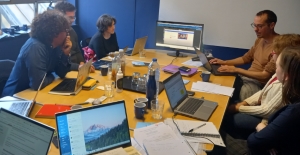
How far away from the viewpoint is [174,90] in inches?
74.5

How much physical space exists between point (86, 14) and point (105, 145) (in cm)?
374

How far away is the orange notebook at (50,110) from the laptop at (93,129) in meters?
0.50

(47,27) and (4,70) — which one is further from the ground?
(47,27)

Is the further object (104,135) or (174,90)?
(174,90)

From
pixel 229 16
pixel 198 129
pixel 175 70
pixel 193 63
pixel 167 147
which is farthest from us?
pixel 229 16

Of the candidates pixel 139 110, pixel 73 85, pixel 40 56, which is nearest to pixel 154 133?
pixel 139 110

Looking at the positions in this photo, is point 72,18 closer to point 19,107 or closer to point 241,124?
point 19,107

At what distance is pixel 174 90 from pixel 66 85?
0.89 metres

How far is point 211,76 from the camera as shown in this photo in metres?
2.72

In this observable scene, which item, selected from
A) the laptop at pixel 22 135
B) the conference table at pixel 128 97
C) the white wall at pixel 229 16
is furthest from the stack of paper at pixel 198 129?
the white wall at pixel 229 16

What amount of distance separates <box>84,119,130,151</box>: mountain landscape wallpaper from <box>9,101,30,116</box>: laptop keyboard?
621 mm

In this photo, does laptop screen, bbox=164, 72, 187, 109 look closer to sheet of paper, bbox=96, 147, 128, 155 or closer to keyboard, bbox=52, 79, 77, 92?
sheet of paper, bbox=96, 147, 128, 155

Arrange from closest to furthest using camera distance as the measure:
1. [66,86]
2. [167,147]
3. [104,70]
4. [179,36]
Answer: [167,147], [66,86], [104,70], [179,36]

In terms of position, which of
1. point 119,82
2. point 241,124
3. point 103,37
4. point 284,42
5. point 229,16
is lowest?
point 241,124
